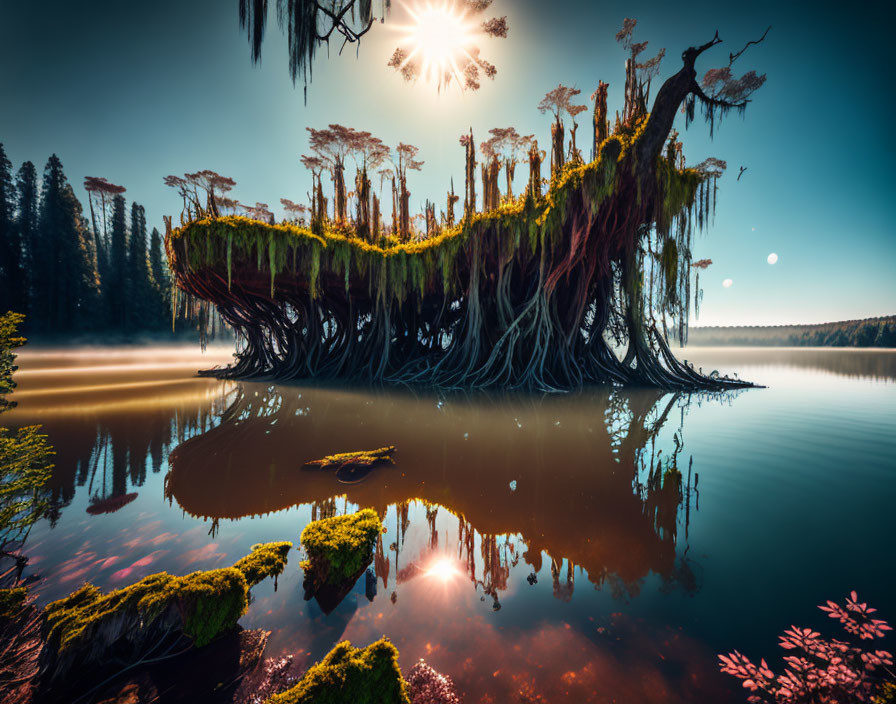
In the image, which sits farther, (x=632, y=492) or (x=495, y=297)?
(x=495, y=297)

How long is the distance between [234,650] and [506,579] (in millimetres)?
1075

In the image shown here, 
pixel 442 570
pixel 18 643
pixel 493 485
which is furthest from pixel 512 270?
pixel 18 643

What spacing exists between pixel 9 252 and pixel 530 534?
35.1 metres

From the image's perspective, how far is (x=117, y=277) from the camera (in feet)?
Result: 84.8

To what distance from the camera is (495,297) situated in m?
9.73

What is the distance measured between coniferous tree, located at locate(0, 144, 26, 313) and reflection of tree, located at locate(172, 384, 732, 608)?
96.2ft

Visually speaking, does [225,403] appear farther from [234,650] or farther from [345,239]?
[234,650]

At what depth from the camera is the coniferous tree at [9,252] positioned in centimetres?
2016

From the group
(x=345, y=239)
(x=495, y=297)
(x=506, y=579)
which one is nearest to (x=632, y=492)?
(x=506, y=579)

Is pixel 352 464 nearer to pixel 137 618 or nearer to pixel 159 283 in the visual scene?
pixel 137 618

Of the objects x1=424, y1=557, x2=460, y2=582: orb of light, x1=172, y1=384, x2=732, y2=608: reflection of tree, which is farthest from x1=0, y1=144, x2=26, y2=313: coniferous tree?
x1=424, y1=557, x2=460, y2=582: orb of light

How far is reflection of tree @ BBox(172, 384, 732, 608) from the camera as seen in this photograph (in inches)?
63.5

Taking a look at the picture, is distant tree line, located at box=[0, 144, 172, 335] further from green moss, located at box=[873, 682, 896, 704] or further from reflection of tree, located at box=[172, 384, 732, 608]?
green moss, located at box=[873, 682, 896, 704]

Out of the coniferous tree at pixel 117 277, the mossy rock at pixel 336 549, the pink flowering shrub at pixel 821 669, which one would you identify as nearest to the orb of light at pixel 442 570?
the mossy rock at pixel 336 549
